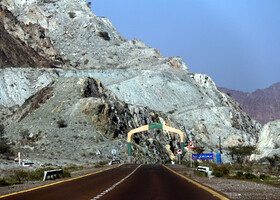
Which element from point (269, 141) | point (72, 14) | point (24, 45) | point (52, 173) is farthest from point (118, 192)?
point (72, 14)

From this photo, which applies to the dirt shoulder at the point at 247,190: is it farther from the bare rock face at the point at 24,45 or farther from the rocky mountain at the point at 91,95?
the bare rock face at the point at 24,45

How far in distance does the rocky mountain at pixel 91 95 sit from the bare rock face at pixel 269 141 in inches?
757

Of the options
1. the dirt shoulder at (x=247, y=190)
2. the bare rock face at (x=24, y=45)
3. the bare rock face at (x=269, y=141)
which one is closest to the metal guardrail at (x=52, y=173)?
the dirt shoulder at (x=247, y=190)

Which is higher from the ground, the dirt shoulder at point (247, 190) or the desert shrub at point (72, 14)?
the desert shrub at point (72, 14)

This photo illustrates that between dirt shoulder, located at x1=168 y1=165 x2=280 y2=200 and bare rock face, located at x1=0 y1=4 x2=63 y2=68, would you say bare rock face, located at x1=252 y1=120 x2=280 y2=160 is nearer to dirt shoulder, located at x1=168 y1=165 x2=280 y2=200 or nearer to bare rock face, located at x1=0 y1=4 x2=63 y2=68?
dirt shoulder, located at x1=168 y1=165 x2=280 y2=200

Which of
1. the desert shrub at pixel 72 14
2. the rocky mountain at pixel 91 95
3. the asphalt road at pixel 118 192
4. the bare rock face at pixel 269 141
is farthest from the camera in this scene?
the desert shrub at pixel 72 14

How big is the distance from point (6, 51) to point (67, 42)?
3376 cm

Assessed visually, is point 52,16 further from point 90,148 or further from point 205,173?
point 205,173

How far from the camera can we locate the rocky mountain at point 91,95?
228 feet

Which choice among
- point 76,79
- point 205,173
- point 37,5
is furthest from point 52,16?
point 205,173

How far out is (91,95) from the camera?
8925cm

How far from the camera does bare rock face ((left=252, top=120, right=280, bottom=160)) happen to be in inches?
2949

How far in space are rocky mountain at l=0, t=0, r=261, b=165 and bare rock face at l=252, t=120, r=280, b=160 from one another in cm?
1922

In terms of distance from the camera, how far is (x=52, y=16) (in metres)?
159
